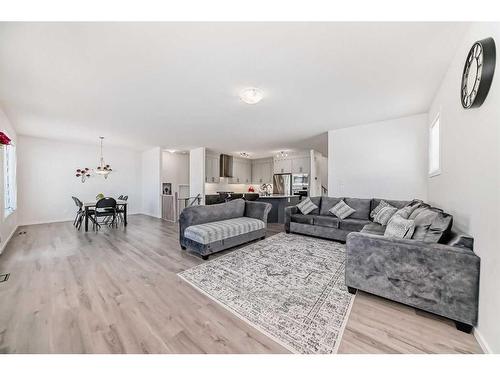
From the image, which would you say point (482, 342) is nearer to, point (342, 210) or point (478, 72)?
point (478, 72)

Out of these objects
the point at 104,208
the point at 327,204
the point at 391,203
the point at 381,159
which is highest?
the point at 381,159

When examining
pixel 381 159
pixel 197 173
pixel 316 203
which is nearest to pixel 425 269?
pixel 316 203

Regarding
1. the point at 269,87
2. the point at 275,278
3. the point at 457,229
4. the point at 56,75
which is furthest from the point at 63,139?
the point at 457,229

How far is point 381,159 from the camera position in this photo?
4.36 metres

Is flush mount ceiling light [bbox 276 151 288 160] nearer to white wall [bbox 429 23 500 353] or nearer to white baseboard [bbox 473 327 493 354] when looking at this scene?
white wall [bbox 429 23 500 353]

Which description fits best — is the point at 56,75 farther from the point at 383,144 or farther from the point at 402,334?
the point at 383,144

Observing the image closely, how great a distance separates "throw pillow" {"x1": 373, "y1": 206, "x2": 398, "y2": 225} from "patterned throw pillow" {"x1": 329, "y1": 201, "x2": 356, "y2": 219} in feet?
1.87

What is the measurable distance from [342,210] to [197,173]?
536cm

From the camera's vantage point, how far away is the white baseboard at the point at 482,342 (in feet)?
4.31

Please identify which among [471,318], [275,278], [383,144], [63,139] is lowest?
[275,278]

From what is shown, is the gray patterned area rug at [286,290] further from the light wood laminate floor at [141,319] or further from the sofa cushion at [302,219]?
the sofa cushion at [302,219]

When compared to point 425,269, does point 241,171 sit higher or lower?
higher

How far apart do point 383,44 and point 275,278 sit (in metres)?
2.76
